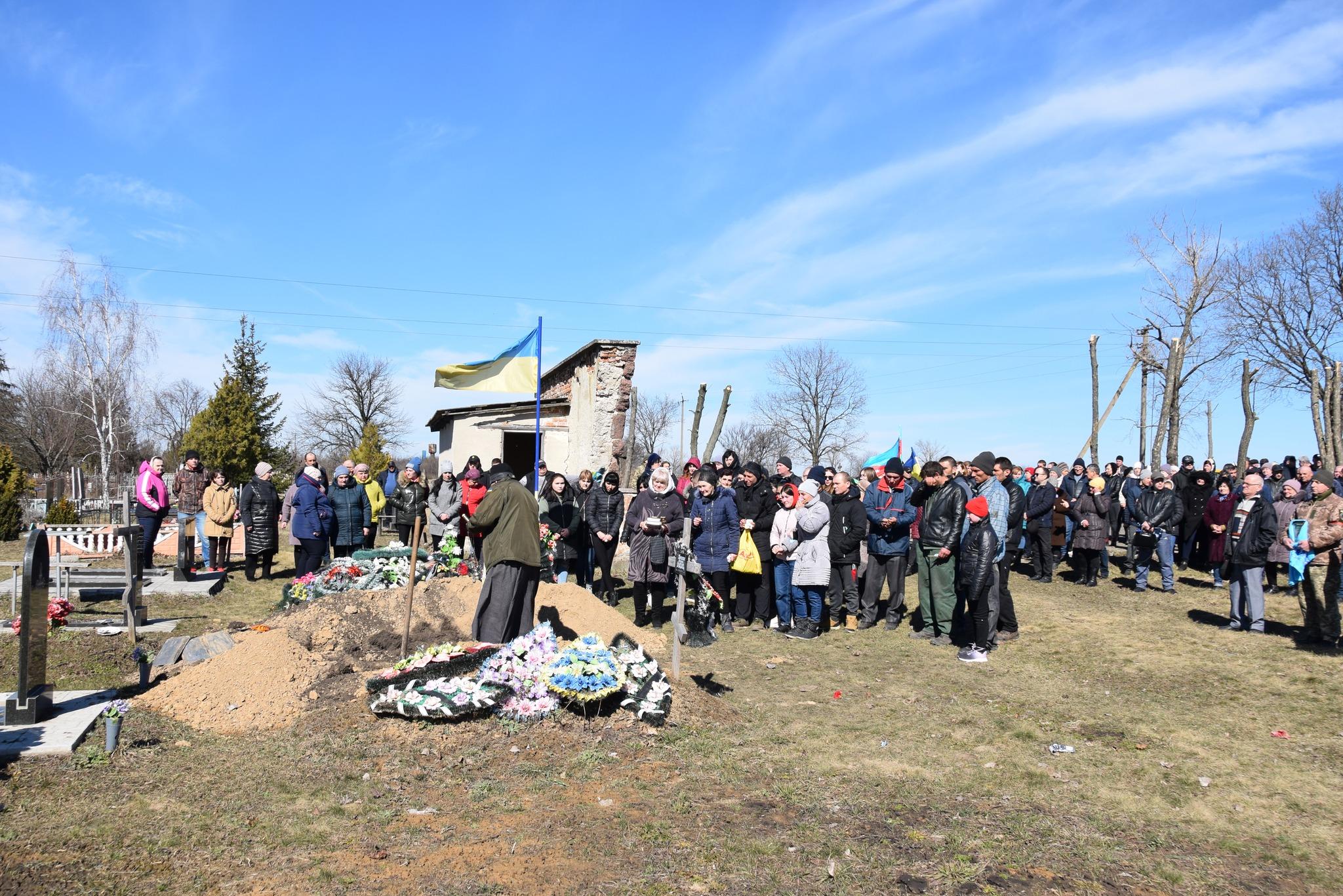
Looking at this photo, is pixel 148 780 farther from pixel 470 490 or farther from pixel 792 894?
pixel 470 490

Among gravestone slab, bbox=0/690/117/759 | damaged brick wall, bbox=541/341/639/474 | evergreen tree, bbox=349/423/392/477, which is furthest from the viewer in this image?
evergreen tree, bbox=349/423/392/477

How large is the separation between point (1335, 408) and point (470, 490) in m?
29.7

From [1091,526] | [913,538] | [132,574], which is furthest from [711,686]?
[1091,526]

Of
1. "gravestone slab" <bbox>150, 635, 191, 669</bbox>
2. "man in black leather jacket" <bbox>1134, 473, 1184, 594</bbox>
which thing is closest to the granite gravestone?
"gravestone slab" <bbox>150, 635, 191, 669</bbox>

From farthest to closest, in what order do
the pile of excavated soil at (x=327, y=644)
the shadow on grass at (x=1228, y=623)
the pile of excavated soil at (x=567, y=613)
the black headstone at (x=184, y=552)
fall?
the black headstone at (x=184, y=552), the shadow on grass at (x=1228, y=623), the pile of excavated soil at (x=567, y=613), the pile of excavated soil at (x=327, y=644)

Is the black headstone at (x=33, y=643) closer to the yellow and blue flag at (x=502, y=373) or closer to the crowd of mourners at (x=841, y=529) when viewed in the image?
the crowd of mourners at (x=841, y=529)

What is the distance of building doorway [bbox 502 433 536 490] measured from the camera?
2742cm

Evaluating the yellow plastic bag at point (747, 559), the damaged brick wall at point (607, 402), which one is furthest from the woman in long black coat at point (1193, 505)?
the damaged brick wall at point (607, 402)

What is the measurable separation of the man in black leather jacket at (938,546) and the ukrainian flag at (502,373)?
613 centimetres

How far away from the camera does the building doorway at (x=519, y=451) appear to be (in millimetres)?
27422

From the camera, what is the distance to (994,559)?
9297 millimetres

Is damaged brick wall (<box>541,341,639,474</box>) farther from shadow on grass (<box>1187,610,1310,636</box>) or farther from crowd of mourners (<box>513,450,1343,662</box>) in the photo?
shadow on grass (<box>1187,610,1310,636</box>)

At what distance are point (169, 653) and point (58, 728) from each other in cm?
221

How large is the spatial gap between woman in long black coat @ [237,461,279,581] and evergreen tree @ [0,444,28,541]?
41.1 feet
